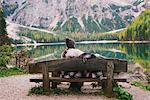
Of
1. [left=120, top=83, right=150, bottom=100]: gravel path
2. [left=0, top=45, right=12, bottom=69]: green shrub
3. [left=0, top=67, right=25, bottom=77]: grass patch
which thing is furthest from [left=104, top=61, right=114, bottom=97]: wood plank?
[left=0, top=45, right=12, bottom=69]: green shrub

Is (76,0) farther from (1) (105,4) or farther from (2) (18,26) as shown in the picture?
(2) (18,26)

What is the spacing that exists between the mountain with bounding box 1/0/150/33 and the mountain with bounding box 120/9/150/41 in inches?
118

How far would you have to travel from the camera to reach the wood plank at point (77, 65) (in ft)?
27.2

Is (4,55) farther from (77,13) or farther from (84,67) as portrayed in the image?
(77,13)

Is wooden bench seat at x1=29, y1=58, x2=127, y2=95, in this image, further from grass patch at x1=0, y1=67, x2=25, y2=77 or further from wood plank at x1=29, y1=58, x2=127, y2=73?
grass patch at x1=0, y1=67, x2=25, y2=77

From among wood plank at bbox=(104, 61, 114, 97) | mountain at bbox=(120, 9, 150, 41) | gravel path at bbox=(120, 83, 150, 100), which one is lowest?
mountain at bbox=(120, 9, 150, 41)

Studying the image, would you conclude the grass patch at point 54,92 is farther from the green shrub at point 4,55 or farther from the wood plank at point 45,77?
the green shrub at point 4,55

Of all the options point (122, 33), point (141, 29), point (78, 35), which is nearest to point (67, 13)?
point (78, 35)

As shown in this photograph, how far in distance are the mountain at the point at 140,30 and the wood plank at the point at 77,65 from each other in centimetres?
4306

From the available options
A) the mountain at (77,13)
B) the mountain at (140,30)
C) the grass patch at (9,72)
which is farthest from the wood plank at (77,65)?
the mountain at (77,13)

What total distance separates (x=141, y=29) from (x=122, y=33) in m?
6.99

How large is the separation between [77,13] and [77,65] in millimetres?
65974

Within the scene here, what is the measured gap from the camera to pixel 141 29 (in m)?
54.3

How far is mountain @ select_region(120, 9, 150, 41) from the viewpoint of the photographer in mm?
52725
